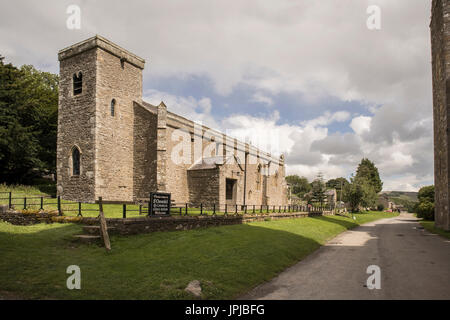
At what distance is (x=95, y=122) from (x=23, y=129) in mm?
8931

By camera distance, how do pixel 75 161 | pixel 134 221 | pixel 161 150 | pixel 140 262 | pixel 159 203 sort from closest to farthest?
pixel 140 262
pixel 134 221
pixel 159 203
pixel 161 150
pixel 75 161

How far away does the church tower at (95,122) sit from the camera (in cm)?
2381

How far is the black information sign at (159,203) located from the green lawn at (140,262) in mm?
1294

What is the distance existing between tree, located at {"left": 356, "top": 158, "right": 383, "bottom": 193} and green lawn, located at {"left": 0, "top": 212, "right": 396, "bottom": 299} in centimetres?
8276

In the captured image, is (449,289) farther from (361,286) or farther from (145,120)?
(145,120)

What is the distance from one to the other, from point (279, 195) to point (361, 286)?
36.0m

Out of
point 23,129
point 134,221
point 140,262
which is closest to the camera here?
point 140,262

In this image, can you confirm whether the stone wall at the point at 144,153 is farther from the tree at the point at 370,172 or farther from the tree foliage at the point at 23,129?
the tree at the point at 370,172

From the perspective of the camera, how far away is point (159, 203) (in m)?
15.1

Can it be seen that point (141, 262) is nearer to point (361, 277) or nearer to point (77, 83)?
point (361, 277)

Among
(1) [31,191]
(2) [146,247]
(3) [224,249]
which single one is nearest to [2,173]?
(1) [31,191]

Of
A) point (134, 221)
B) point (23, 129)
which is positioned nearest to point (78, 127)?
point (23, 129)

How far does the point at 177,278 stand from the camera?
834 centimetres

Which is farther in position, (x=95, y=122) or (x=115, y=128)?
(x=115, y=128)
